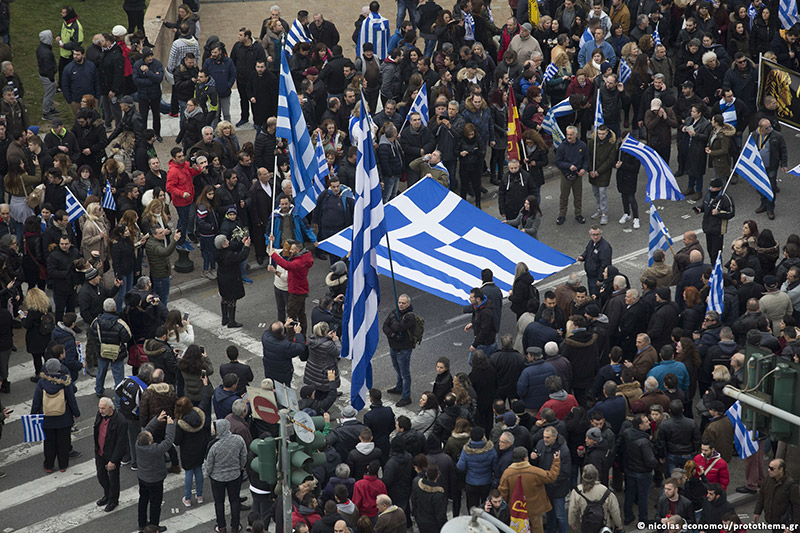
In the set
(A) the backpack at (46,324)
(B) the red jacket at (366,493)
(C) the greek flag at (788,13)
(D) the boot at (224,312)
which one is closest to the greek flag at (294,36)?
(D) the boot at (224,312)

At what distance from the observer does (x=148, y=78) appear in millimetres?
25797

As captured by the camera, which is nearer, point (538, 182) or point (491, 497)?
point (491, 497)

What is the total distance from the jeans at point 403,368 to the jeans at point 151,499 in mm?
4034

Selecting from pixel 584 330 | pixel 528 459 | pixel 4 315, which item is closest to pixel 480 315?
pixel 584 330

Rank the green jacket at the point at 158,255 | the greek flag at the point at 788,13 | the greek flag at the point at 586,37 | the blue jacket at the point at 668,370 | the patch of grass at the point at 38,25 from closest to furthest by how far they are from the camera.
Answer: the blue jacket at the point at 668,370 → the green jacket at the point at 158,255 → the greek flag at the point at 586,37 → the greek flag at the point at 788,13 → the patch of grass at the point at 38,25

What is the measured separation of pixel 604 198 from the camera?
77.7ft

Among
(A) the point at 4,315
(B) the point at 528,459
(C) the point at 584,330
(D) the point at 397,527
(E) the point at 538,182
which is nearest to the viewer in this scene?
(D) the point at 397,527

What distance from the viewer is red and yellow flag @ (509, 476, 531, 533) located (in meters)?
15.0

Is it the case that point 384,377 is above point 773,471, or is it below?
below

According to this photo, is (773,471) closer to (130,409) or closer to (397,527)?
(397,527)

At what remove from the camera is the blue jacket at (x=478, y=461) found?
1545cm

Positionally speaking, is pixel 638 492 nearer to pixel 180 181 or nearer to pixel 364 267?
pixel 364 267

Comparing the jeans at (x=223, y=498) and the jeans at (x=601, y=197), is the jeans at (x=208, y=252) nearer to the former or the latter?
the jeans at (x=223, y=498)

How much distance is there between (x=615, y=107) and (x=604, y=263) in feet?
18.3
